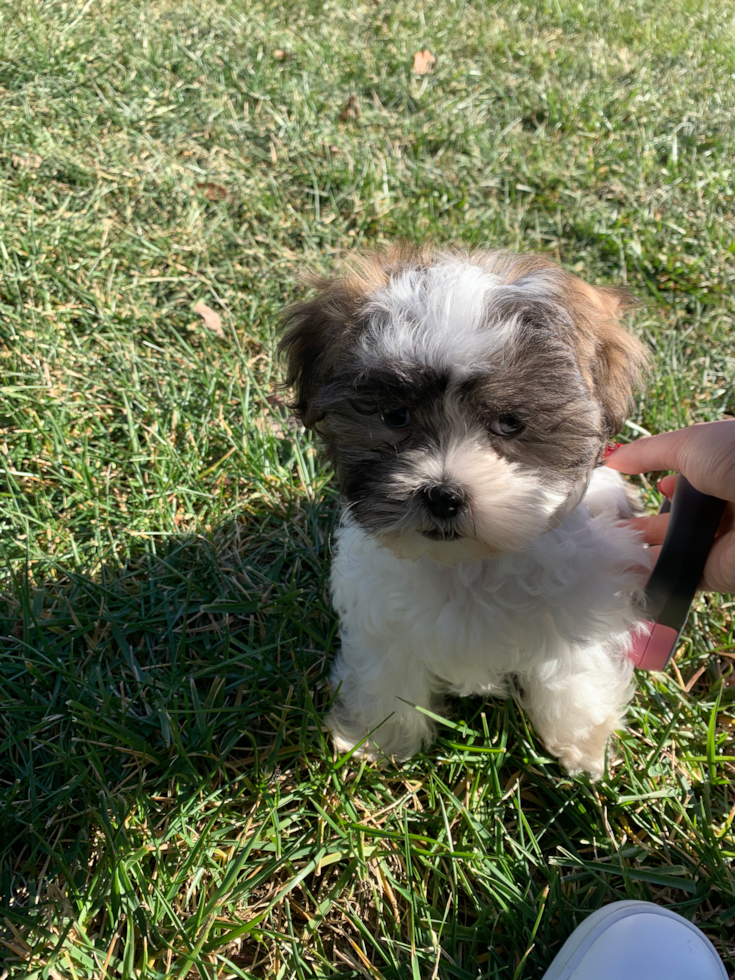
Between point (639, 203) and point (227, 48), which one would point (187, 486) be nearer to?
point (639, 203)

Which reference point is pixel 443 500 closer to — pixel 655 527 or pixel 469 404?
pixel 469 404

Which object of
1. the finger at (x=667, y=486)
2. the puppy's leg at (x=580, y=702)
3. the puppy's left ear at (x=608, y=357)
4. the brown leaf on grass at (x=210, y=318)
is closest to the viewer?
the puppy's left ear at (x=608, y=357)

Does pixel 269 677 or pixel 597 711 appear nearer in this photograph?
pixel 597 711

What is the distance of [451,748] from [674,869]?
30.1 inches

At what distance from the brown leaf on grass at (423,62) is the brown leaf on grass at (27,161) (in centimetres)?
272

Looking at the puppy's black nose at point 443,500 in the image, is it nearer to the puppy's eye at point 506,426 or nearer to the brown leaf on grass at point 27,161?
the puppy's eye at point 506,426

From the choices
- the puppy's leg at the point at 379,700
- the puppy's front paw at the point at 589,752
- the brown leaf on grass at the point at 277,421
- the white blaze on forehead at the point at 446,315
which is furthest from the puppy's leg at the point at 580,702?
the brown leaf on grass at the point at 277,421

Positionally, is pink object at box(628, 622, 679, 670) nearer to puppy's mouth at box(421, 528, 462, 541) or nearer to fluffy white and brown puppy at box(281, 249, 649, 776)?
fluffy white and brown puppy at box(281, 249, 649, 776)

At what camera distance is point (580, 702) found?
2.25 metres

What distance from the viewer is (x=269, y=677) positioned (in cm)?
263

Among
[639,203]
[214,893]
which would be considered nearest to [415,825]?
[214,893]

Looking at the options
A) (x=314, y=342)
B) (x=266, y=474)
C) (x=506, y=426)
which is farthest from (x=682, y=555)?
(x=266, y=474)

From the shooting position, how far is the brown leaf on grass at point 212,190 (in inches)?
170

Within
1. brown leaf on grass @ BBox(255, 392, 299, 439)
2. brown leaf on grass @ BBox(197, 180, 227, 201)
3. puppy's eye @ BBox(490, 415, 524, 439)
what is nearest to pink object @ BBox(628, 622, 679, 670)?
puppy's eye @ BBox(490, 415, 524, 439)
